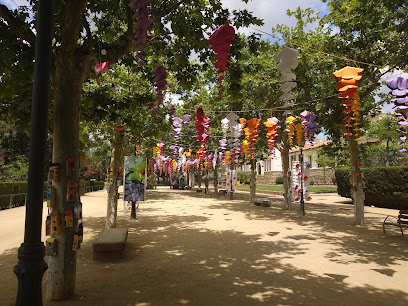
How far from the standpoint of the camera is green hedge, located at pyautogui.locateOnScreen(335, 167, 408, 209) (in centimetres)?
1691

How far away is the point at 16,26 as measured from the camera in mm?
4664

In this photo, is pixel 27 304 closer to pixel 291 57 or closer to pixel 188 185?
pixel 291 57

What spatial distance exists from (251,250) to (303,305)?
3.43m

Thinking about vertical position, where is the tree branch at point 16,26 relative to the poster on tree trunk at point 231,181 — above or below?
above

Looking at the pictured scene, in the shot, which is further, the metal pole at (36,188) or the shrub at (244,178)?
the shrub at (244,178)

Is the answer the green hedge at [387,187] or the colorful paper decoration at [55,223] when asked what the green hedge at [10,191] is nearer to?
the colorful paper decoration at [55,223]

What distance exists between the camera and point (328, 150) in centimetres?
1575

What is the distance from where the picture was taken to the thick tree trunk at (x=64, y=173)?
421 centimetres

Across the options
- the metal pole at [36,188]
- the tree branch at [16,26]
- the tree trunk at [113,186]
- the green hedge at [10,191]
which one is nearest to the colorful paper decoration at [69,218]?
the metal pole at [36,188]

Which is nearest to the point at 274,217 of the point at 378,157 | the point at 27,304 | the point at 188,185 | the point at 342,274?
the point at 342,274

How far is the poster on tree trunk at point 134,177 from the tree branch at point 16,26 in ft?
23.4

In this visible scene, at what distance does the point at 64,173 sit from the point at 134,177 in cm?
757

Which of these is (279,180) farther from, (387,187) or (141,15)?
(141,15)

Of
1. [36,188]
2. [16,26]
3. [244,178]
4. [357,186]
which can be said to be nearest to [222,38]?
[16,26]
